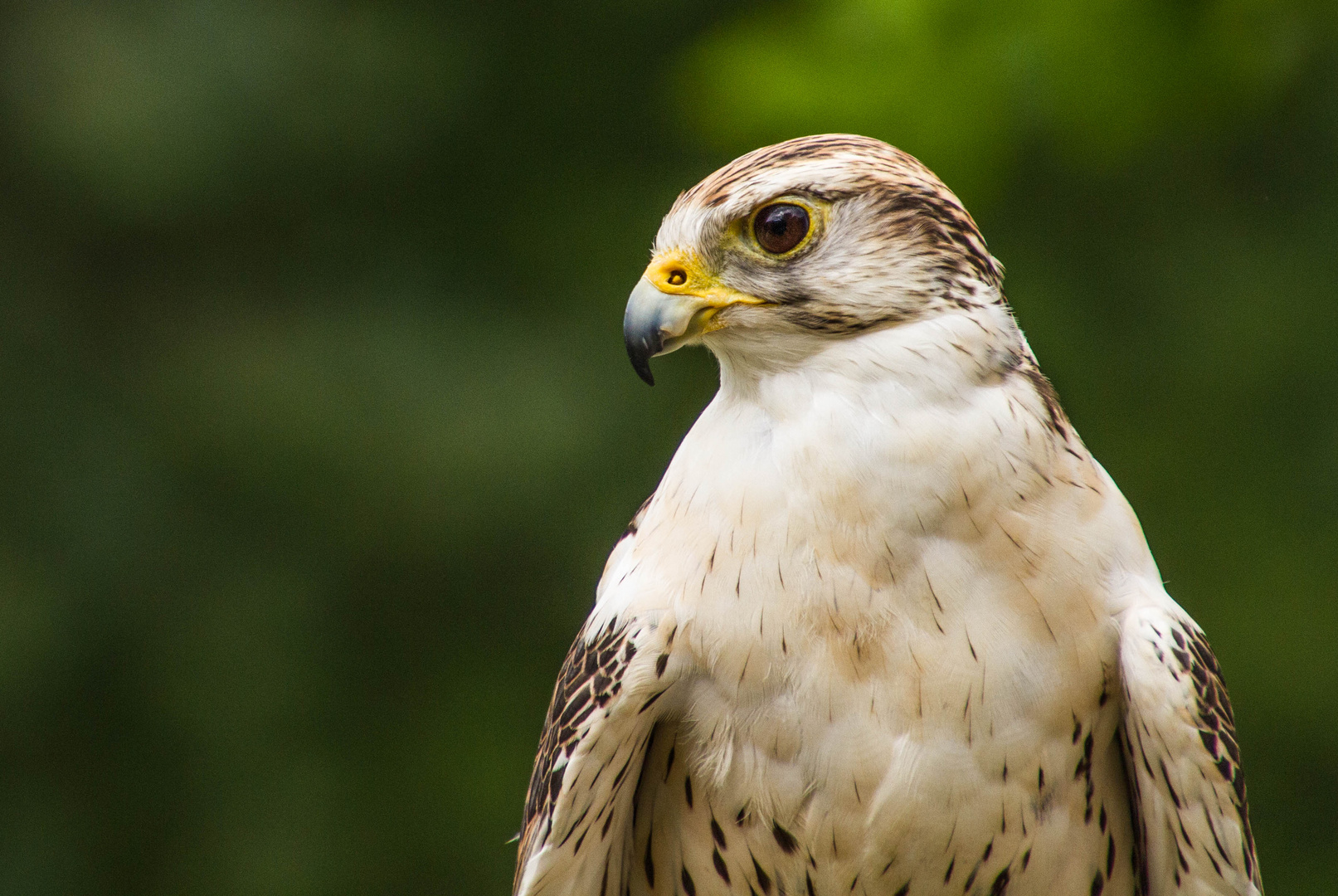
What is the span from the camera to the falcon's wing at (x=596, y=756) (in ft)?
6.33

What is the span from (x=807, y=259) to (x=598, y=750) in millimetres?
806

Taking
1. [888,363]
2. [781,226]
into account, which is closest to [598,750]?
[888,363]

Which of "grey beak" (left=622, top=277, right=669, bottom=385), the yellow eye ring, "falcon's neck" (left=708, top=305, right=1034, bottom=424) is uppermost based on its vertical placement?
the yellow eye ring

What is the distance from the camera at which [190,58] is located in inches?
162

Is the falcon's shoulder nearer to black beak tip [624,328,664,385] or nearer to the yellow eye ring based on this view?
black beak tip [624,328,664,385]

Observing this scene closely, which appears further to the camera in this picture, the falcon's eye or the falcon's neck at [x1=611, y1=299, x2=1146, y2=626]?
the falcon's eye

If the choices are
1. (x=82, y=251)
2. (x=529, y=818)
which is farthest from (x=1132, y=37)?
(x=82, y=251)

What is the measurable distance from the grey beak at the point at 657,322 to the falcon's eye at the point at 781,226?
0.46 feet

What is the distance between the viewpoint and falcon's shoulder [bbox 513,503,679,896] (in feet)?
6.33

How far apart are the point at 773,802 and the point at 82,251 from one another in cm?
355

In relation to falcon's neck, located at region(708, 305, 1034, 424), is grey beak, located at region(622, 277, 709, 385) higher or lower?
higher

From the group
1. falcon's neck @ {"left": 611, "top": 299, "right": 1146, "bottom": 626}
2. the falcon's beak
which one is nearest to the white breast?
falcon's neck @ {"left": 611, "top": 299, "right": 1146, "bottom": 626}

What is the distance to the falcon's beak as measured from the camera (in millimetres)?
2006

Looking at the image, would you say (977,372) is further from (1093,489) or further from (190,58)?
(190,58)
